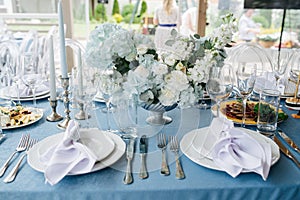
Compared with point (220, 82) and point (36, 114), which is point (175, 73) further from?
point (36, 114)

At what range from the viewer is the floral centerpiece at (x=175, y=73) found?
1.02 m

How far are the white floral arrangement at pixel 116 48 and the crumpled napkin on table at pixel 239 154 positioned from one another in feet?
1.29

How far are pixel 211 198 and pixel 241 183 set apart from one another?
0.09 m

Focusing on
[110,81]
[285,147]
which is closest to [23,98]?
[110,81]

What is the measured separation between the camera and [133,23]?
6.23 metres

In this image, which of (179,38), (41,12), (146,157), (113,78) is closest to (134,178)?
(146,157)

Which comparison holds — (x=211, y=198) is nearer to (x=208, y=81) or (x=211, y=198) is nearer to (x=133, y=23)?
(x=208, y=81)

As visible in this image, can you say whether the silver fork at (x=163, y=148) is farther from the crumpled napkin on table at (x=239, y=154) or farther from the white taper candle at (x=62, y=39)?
the white taper candle at (x=62, y=39)

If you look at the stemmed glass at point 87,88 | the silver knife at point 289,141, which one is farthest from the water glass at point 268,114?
the stemmed glass at point 87,88

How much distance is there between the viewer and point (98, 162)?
93 cm

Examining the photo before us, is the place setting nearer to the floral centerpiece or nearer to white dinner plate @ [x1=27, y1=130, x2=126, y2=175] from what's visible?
white dinner plate @ [x1=27, y1=130, x2=126, y2=175]

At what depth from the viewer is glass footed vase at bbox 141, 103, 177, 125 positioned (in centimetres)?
116

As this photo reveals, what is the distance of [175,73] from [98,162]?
37 centimetres

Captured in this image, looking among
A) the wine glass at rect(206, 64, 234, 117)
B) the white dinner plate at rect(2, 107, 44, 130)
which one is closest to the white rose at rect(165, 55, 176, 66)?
the wine glass at rect(206, 64, 234, 117)
